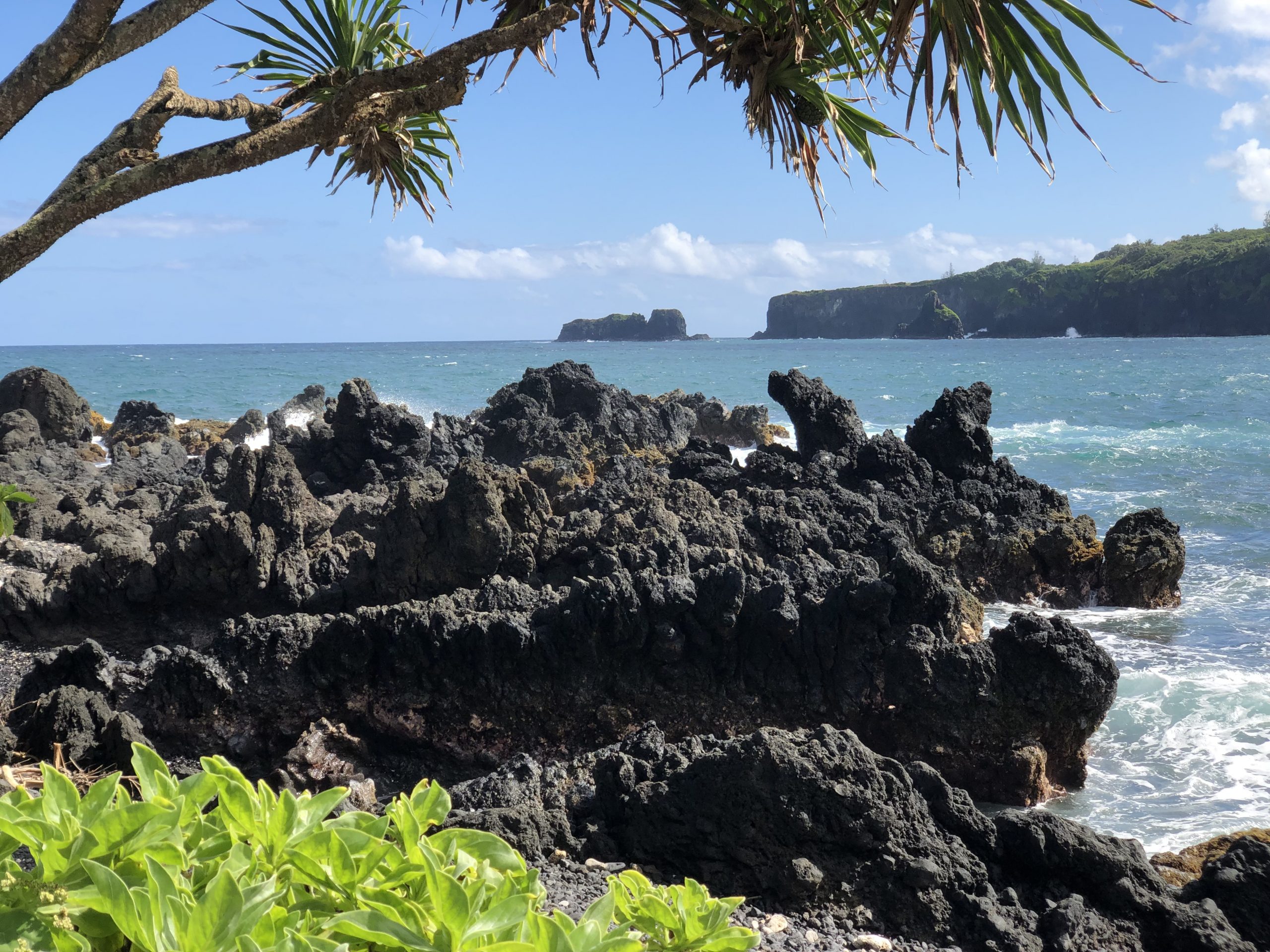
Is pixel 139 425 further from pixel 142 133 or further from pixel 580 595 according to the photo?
pixel 142 133

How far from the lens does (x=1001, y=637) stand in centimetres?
571

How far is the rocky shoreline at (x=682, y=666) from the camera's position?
3875 mm

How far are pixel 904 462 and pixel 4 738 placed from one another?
8799mm

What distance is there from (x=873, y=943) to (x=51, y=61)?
3.65 metres

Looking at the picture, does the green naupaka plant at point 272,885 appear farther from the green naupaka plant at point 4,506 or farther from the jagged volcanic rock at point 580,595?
the jagged volcanic rock at point 580,595

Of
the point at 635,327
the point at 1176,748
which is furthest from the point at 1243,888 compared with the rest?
the point at 635,327

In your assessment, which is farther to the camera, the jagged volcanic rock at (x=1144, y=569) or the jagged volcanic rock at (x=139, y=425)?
the jagged volcanic rock at (x=139, y=425)

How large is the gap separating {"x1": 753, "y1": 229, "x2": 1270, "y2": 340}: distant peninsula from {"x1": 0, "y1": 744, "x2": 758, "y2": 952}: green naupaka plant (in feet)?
311

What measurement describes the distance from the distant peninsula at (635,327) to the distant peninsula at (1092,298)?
895 inches

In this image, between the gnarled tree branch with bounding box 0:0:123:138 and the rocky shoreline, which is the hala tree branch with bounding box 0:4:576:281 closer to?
the gnarled tree branch with bounding box 0:0:123:138

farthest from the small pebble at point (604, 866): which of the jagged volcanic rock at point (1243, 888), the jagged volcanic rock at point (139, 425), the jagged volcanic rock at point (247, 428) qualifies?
the jagged volcanic rock at point (247, 428)

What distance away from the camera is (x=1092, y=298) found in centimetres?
9612

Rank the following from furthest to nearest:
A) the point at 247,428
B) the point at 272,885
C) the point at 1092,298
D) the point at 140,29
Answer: the point at 1092,298, the point at 247,428, the point at 140,29, the point at 272,885

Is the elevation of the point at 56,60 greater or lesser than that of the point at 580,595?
greater
